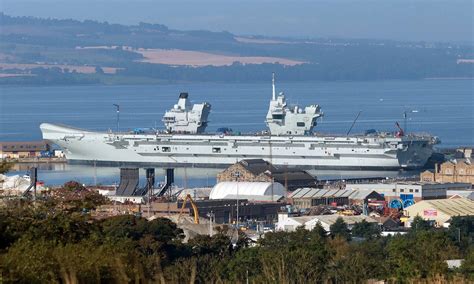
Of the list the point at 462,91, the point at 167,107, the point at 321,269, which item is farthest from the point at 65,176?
the point at 462,91

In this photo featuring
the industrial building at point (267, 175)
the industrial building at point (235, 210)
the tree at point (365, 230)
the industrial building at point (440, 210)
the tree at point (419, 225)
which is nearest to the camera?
the tree at point (365, 230)

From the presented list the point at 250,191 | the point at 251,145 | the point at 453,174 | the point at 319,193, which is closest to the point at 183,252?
the point at 319,193

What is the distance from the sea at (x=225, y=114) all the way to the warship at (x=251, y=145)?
114cm

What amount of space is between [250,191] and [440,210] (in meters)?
8.68

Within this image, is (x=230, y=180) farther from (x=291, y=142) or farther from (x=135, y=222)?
(x=135, y=222)

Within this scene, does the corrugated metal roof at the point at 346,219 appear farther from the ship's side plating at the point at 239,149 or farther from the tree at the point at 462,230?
the ship's side plating at the point at 239,149

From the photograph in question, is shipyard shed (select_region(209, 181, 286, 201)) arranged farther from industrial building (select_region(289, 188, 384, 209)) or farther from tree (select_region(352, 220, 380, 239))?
tree (select_region(352, 220, 380, 239))

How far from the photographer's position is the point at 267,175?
50281 millimetres

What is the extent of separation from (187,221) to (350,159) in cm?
3445

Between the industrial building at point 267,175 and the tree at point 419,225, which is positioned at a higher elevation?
the industrial building at point 267,175

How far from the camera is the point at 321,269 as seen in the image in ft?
66.9

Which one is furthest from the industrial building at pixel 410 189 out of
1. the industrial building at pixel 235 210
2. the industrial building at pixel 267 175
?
the industrial building at pixel 235 210

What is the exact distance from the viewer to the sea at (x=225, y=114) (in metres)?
67.9

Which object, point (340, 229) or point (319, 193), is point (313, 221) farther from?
point (319, 193)
